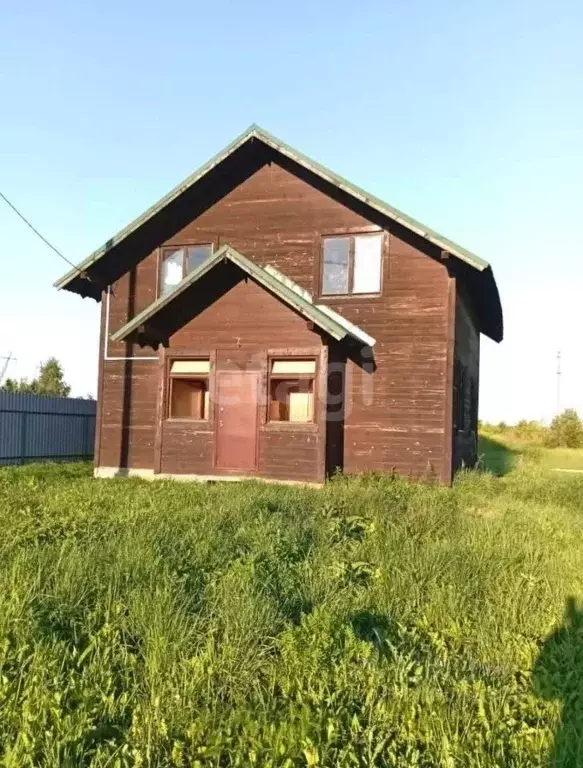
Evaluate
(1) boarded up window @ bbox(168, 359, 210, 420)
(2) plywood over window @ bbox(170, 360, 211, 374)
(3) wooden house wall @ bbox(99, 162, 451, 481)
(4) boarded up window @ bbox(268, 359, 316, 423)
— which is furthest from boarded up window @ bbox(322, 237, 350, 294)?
(1) boarded up window @ bbox(168, 359, 210, 420)

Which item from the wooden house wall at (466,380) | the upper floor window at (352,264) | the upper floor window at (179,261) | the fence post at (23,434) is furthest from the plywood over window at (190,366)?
the fence post at (23,434)

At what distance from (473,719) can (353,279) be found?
1121 cm

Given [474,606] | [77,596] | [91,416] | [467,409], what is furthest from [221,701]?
[91,416]

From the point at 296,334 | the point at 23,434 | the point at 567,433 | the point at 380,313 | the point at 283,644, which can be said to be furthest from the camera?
the point at 567,433

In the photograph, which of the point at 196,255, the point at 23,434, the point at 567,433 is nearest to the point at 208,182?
the point at 196,255

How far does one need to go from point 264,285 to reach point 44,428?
11.0 meters

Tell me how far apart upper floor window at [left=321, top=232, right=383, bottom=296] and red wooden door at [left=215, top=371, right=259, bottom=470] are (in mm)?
2771

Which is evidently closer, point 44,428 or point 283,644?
point 283,644

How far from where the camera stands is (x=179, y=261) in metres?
15.5

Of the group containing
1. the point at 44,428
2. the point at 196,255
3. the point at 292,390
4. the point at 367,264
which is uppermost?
the point at 196,255

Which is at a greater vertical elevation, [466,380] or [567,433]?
[466,380]

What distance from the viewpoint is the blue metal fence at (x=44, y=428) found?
19.0 meters

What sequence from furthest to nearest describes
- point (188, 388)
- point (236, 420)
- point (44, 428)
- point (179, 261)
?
point (44, 428)
point (179, 261)
point (188, 388)
point (236, 420)

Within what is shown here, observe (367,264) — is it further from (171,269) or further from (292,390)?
(171,269)
